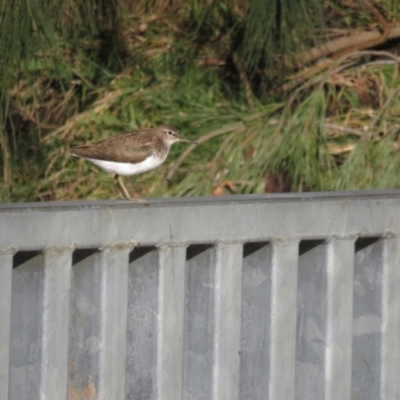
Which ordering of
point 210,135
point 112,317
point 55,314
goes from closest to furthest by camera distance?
point 55,314, point 112,317, point 210,135

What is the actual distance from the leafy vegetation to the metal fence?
236 cm

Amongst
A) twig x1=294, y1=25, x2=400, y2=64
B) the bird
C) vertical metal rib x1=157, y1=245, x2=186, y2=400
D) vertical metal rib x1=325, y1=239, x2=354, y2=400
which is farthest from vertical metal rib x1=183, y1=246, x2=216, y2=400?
twig x1=294, y1=25, x2=400, y2=64

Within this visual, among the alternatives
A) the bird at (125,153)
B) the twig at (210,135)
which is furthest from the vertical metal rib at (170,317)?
the twig at (210,135)

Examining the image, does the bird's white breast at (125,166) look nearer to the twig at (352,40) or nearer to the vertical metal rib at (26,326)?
the twig at (352,40)

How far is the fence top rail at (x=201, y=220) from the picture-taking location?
2.46m

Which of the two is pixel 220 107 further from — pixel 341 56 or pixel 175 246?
pixel 175 246

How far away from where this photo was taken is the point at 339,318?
297 cm

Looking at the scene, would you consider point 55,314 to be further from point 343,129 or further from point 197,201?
point 343,129

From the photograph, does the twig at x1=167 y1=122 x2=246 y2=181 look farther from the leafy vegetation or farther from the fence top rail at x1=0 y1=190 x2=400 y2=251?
the fence top rail at x1=0 y1=190 x2=400 y2=251

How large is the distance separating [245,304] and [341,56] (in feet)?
12.6

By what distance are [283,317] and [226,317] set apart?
0.63ft

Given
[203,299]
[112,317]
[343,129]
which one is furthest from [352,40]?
[112,317]

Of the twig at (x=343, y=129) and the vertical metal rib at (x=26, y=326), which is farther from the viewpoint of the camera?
the twig at (x=343, y=129)

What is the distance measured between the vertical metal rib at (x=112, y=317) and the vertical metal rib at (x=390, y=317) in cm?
86
